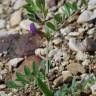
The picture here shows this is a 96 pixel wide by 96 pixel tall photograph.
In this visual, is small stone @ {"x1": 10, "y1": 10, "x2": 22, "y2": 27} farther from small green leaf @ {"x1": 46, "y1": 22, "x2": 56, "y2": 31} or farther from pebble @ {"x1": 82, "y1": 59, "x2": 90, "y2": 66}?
small green leaf @ {"x1": 46, "y1": 22, "x2": 56, "y2": 31}

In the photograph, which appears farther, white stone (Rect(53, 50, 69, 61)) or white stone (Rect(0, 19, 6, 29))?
white stone (Rect(0, 19, 6, 29))

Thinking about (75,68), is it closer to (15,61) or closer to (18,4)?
(15,61)

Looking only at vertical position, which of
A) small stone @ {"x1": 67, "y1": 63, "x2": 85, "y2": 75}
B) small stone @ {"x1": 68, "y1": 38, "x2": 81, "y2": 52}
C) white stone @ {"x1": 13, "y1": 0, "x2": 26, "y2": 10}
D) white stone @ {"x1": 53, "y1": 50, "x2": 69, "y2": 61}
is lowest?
small stone @ {"x1": 67, "y1": 63, "x2": 85, "y2": 75}

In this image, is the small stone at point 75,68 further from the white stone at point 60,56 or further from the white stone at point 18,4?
the white stone at point 18,4

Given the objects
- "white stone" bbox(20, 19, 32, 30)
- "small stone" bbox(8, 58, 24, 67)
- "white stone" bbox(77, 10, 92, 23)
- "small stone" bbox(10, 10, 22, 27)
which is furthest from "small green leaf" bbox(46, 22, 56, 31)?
"small stone" bbox(10, 10, 22, 27)

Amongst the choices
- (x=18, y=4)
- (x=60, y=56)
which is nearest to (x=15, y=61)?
(x=60, y=56)

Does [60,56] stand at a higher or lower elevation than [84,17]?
lower

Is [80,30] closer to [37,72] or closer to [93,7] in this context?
[93,7]

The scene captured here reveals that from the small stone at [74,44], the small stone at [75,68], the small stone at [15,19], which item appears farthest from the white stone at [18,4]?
the small stone at [75,68]

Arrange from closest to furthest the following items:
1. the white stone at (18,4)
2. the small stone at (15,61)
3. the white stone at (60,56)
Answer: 1. the white stone at (60,56)
2. the small stone at (15,61)
3. the white stone at (18,4)
